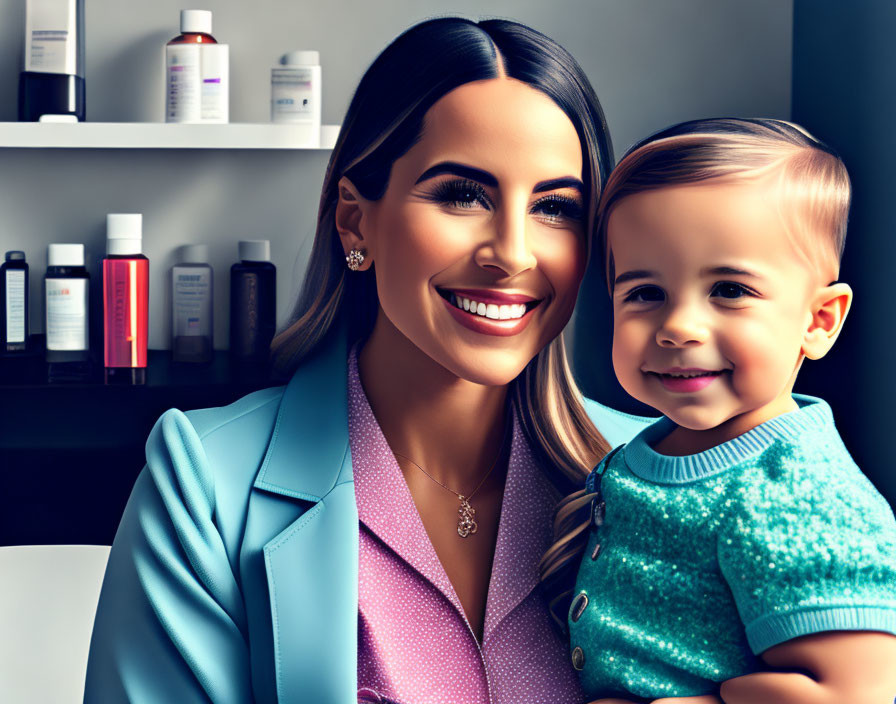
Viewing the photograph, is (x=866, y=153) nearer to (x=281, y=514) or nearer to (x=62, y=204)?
(x=281, y=514)

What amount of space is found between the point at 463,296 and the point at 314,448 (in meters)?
0.21

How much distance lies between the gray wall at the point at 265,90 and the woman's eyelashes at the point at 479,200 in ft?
4.25

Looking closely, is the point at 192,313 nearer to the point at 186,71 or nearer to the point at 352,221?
the point at 186,71

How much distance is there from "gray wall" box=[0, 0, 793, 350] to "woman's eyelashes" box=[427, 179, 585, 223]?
4.25 feet

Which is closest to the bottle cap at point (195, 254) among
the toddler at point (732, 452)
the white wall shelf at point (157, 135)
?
the white wall shelf at point (157, 135)

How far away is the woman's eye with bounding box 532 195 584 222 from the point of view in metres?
0.88

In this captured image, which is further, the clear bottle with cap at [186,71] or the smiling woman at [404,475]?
the clear bottle with cap at [186,71]

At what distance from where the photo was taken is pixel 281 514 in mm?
879

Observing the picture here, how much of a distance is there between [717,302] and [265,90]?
1.72 m

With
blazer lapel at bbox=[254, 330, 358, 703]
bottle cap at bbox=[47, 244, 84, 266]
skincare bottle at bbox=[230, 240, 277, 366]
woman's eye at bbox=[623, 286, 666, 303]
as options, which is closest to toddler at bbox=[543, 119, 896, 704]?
woman's eye at bbox=[623, 286, 666, 303]

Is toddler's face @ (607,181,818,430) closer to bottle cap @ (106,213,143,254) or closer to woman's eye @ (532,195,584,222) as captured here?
woman's eye @ (532,195,584,222)

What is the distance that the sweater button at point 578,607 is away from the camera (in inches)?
31.4

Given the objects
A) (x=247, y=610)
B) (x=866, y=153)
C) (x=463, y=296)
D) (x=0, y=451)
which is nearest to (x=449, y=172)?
(x=463, y=296)

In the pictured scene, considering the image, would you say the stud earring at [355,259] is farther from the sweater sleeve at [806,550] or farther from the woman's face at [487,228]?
the sweater sleeve at [806,550]
